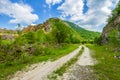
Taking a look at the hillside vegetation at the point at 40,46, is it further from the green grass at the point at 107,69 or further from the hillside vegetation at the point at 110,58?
the green grass at the point at 107,69

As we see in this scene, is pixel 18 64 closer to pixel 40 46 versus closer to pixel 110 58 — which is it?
pixel 110 58

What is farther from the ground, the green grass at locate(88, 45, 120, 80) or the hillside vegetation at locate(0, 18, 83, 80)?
the hillside vegetation at locate(0, 18, 83, 80)

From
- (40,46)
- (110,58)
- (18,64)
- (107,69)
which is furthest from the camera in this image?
(40,46)

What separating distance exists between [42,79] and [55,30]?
80916mm

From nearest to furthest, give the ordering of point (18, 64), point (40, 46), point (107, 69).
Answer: point (107, 69) → point (18, 64) → point (40, 46)

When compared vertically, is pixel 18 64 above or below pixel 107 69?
above

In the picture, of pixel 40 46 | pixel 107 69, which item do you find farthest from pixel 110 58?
pixel 40 46

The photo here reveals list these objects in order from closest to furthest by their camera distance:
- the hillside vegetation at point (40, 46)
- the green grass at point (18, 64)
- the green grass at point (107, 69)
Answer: the green grass at point (107, 69), the green grass at point (18, 64), the hillside vegetation at point (40, 46)

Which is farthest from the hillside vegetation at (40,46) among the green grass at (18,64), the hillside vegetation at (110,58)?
the hillside vegetation at (110,58)

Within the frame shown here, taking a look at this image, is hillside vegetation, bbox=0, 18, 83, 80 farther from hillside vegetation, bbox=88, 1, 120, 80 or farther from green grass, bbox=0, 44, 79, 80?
hillside vegetation, bbox=88, 1, 120, 80

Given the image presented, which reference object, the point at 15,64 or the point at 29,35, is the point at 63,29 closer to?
the point at 29,35

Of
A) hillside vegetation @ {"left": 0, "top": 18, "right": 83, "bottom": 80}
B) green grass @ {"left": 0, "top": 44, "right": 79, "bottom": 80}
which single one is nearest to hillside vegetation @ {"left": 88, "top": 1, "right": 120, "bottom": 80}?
hillside vegetation @ {"left": 0, "top": 18, "right": 83, "bottom": 80}

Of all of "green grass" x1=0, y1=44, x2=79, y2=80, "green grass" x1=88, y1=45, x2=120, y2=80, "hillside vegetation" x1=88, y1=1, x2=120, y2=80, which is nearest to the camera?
"green grass" x1=88, y1=45, x2=120, y2=80

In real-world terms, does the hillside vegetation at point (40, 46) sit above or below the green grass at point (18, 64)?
above
